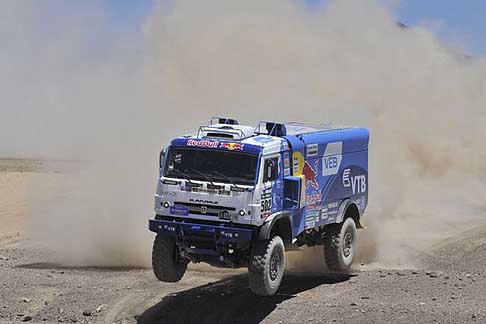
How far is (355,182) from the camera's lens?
1927 cm

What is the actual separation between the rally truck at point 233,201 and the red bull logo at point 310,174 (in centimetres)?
3

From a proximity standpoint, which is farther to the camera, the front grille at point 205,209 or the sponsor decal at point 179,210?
the sponsor decal at point 179,210

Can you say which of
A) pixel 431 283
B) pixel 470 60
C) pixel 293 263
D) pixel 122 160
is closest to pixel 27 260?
pixel 122 160

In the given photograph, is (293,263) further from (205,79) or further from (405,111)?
(405,111)

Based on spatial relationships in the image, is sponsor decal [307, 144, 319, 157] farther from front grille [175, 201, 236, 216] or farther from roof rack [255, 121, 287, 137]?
front grille [175, 201, 236, 216]

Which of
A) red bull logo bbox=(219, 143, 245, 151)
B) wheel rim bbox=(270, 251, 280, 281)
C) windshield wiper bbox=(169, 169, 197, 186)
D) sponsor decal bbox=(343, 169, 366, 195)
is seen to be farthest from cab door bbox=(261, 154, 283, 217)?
sponsor decal bbox=(343, 169, 366, 195)

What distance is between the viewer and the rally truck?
15.1 meters

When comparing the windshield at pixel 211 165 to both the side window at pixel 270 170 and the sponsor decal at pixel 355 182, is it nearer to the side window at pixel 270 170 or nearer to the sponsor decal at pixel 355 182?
the side window at pixel 270 170

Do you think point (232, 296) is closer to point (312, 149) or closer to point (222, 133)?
point (222, 133)

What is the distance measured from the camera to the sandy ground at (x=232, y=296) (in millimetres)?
15086

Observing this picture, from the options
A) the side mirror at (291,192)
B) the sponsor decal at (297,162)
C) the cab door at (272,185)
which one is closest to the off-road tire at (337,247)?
the sponsor decal at (297,162)

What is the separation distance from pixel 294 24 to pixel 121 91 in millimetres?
7277

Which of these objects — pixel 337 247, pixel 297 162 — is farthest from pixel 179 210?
pixel 337 247

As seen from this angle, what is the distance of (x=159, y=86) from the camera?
1222 inches
